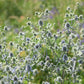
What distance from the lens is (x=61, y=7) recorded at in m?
7.45

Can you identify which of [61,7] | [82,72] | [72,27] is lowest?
[82,72]

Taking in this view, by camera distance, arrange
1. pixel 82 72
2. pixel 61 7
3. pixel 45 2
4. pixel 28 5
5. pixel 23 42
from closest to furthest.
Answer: pixel 23 42 < pixel 82 72 < pixel 61 7 < pixel 45 2 < pixel 28 5

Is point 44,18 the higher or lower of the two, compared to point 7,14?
lower

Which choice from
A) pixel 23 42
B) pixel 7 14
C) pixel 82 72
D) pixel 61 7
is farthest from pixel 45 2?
pixel 23 42

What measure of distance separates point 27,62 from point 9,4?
23.9 ft

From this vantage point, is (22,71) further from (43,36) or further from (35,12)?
(35,12)

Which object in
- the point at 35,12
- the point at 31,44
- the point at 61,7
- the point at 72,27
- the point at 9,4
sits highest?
the point at 9,4

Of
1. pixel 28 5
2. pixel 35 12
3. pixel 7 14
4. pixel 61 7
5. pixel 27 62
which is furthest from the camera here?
pixel 28 5

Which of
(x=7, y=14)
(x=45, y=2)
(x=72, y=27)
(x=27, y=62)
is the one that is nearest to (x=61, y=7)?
(x=45, y=2)

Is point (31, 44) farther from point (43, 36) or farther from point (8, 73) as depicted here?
point (8, 73)

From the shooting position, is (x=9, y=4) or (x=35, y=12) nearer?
(x=35, y=12)

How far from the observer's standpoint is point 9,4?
32.1 ft

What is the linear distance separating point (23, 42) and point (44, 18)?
1.58 feet

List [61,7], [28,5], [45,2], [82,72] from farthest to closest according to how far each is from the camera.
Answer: [28,5], [45,2], [61,7], [82,72]
